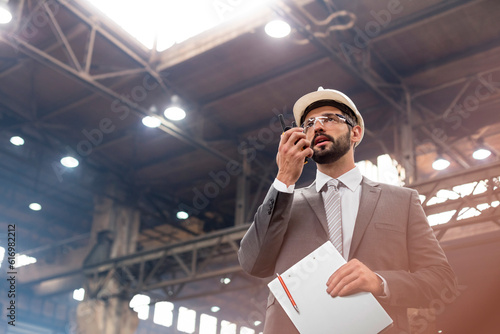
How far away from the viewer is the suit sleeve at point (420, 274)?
207 centimetres

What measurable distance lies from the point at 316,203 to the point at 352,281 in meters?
0.51

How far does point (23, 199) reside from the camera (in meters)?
21.8

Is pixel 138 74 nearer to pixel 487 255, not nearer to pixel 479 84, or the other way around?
pixel 479 84

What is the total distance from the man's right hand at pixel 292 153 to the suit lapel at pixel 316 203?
0.24 metres

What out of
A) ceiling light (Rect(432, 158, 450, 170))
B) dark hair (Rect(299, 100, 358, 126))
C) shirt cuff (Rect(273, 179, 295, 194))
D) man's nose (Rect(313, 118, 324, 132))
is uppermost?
ceiling light (Rect(432, 158, 450, 170))

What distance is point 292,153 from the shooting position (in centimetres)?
215

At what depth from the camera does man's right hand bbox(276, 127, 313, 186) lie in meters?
2.14

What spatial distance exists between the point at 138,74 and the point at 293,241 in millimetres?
12113

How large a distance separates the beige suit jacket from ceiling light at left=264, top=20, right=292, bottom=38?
9.10 meters

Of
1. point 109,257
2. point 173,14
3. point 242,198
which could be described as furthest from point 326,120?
point 109,257

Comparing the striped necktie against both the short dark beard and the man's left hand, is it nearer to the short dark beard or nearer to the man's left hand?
the short dark beard

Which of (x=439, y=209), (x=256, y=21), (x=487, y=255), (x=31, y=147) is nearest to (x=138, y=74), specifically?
(x=256, y=21)

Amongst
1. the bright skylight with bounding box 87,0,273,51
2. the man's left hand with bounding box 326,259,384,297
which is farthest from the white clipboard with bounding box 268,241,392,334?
the bright skylight with bounding box 87,0,273,51

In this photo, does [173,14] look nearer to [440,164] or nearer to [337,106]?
[440,164]
